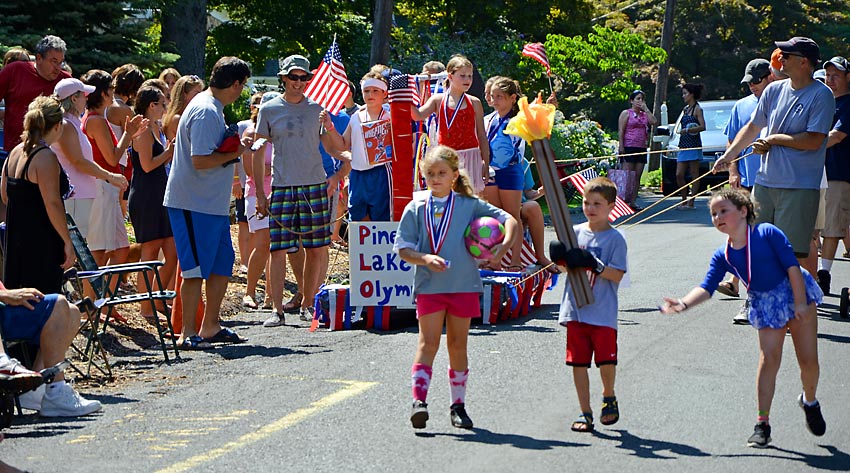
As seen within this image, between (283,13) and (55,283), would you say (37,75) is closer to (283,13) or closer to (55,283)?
(55,283)

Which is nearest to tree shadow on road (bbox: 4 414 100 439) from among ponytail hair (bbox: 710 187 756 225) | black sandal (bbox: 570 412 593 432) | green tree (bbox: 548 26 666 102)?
black sandal (bbox: 570 412 593 432)

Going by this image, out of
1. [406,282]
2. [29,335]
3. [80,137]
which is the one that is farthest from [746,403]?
[80,137]

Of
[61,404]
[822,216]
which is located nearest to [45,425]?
[61,404]

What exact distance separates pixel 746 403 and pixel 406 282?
3.50m

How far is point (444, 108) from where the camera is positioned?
10.9 metres

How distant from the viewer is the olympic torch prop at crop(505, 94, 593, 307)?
682 centimetres

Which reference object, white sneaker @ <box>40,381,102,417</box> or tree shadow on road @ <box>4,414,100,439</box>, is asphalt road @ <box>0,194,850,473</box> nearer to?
tree shadow on road @ <box>4,414,100,439</box>

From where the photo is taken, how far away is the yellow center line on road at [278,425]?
619 cm

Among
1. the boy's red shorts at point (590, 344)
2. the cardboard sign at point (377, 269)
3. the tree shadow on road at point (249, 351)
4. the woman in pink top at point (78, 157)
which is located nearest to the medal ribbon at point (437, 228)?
the boy's red shorts at point (590, 344)

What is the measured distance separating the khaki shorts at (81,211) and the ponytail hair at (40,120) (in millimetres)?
2247

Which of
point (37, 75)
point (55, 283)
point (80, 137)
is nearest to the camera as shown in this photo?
point (55, 283)

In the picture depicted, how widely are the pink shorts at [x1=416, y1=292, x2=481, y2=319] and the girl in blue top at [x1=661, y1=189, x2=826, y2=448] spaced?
109 centimetres

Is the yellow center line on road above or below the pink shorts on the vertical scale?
below

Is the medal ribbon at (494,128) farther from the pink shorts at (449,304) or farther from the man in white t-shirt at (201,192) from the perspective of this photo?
the pink shorts at (449,304)
